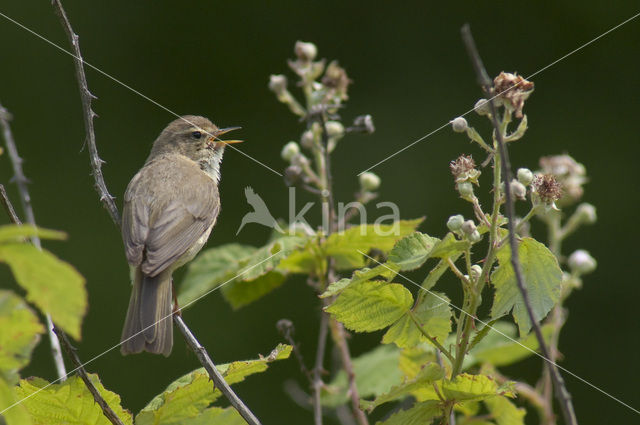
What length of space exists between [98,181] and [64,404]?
0.96m

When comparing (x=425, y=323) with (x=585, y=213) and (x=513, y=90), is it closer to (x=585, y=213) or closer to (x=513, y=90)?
(x=513, y=90)

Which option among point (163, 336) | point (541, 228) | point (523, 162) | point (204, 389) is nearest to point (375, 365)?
point (163, 336)

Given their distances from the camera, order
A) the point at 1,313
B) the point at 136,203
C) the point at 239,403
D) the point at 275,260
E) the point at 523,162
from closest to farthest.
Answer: the point at 1,313, the point at 239,403, the point at 275,260, the point at 136,203, the point at 523,162

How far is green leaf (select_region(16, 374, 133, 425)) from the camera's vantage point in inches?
70.4

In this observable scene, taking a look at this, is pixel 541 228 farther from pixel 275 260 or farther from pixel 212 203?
pixel 275 260

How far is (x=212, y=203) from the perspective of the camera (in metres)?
3.74

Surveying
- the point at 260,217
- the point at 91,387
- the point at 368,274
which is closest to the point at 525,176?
the point at 368,274

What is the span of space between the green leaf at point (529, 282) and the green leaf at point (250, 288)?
4.45ft

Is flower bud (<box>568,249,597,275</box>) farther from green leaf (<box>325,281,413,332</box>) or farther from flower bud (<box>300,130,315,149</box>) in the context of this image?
green leaf (<box>325,281,413,332</box>)

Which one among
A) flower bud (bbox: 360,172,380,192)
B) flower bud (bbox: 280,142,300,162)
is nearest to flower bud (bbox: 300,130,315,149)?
flower bud (bbox: 280,142,300,162)

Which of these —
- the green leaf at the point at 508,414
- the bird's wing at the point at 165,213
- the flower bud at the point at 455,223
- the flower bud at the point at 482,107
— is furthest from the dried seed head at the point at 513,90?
the bird's wing at the point at 165,213

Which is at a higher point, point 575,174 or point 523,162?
point 575,174

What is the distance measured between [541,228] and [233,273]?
12.5 feet

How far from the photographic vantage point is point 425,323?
75.4 inches
